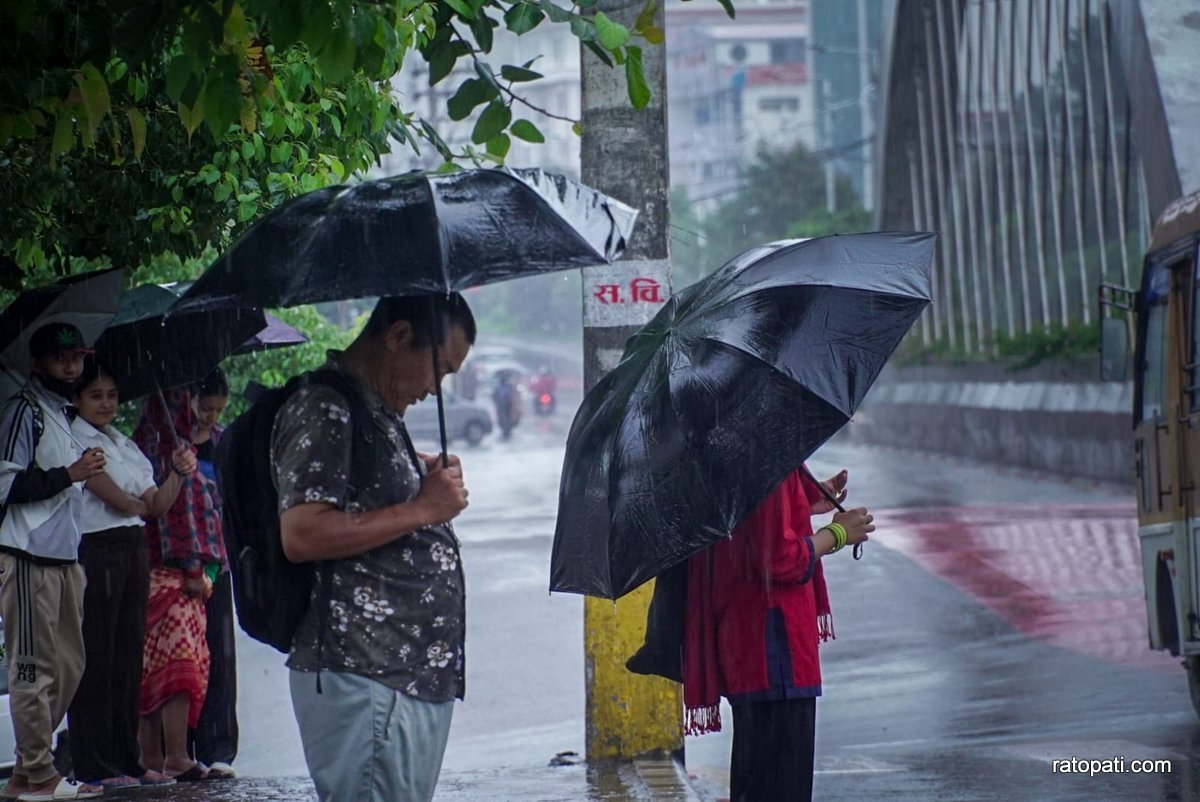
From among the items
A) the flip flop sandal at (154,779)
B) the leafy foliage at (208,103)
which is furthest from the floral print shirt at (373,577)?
the flip flop sandal at (154,779)

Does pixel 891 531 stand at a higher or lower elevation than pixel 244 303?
lower

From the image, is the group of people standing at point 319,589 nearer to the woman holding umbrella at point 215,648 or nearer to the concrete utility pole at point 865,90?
the woman holding umbrella at point 215,648

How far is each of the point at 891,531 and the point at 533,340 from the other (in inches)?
3321

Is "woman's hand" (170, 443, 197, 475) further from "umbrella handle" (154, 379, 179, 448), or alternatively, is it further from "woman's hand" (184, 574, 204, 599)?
"woman's hand" (184, 574, 204, 599)

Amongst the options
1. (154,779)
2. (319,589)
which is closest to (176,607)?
(154,779)

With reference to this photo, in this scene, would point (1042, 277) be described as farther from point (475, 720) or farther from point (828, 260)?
point (828, 260)

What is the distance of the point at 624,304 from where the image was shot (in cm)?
731

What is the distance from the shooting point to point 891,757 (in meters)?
8.23

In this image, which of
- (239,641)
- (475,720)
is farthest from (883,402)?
(475,720)

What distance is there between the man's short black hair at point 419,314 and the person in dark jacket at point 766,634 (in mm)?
1256

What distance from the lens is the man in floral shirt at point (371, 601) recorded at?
387 centimetres

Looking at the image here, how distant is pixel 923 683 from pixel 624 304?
13.7ft

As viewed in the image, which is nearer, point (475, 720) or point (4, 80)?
point (4, 80)

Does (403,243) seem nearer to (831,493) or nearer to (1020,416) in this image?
(831,493)
